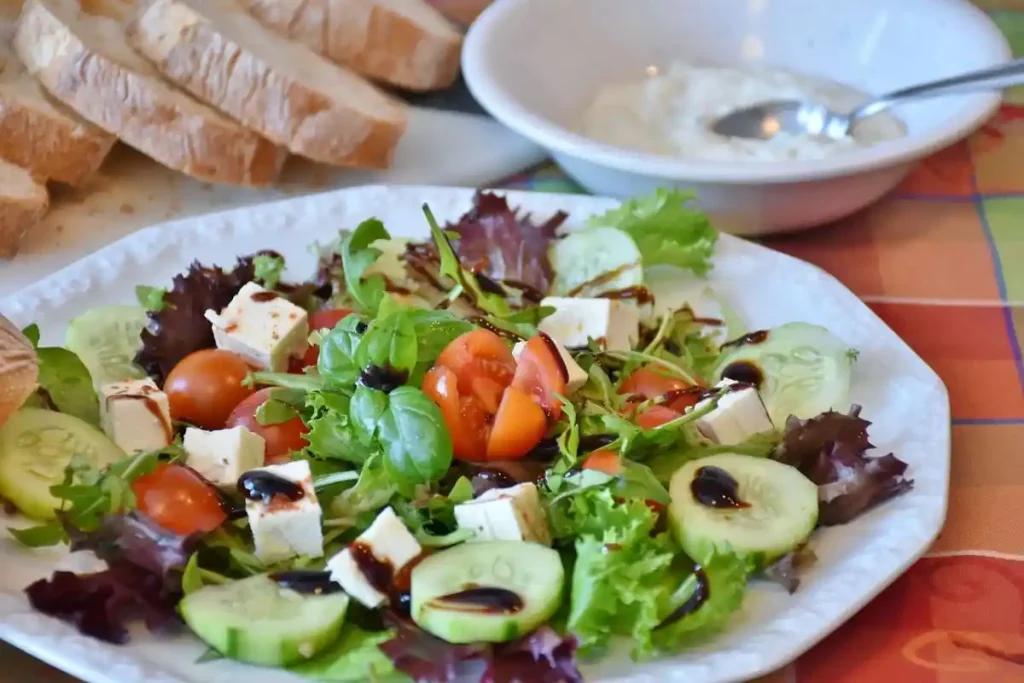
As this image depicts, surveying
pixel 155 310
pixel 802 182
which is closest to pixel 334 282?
pixel 155 310

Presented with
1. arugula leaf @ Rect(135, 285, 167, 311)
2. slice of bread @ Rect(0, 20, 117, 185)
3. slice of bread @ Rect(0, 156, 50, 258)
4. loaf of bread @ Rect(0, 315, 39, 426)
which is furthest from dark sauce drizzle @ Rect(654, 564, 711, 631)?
slice of bread @ Rect(0, 20, 117, 185)

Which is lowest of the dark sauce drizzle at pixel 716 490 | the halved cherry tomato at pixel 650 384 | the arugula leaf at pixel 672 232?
the dark sauce drizzle at pixel 716 490

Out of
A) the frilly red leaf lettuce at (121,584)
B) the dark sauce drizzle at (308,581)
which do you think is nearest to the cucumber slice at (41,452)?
the frilly red leaf lettuce at (121,584)

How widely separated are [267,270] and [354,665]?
93cm

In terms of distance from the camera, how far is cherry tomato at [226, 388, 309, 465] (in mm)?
1682

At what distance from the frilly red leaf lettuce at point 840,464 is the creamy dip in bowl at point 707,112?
0.90 m

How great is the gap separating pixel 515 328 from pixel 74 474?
2.38 feet

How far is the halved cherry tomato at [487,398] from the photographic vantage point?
157cm

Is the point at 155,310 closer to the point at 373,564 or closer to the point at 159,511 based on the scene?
the point at 159,511

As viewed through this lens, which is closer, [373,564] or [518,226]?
[373,564]

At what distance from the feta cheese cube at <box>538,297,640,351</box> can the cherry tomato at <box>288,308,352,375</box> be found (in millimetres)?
381

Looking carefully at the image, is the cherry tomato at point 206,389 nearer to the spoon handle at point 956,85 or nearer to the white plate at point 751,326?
the white plate at point 751,326

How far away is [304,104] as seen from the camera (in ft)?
8.22

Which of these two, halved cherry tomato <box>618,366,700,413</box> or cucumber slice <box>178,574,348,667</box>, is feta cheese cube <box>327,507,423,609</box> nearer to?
cucumber slice <box>178,574,348,667</box>
